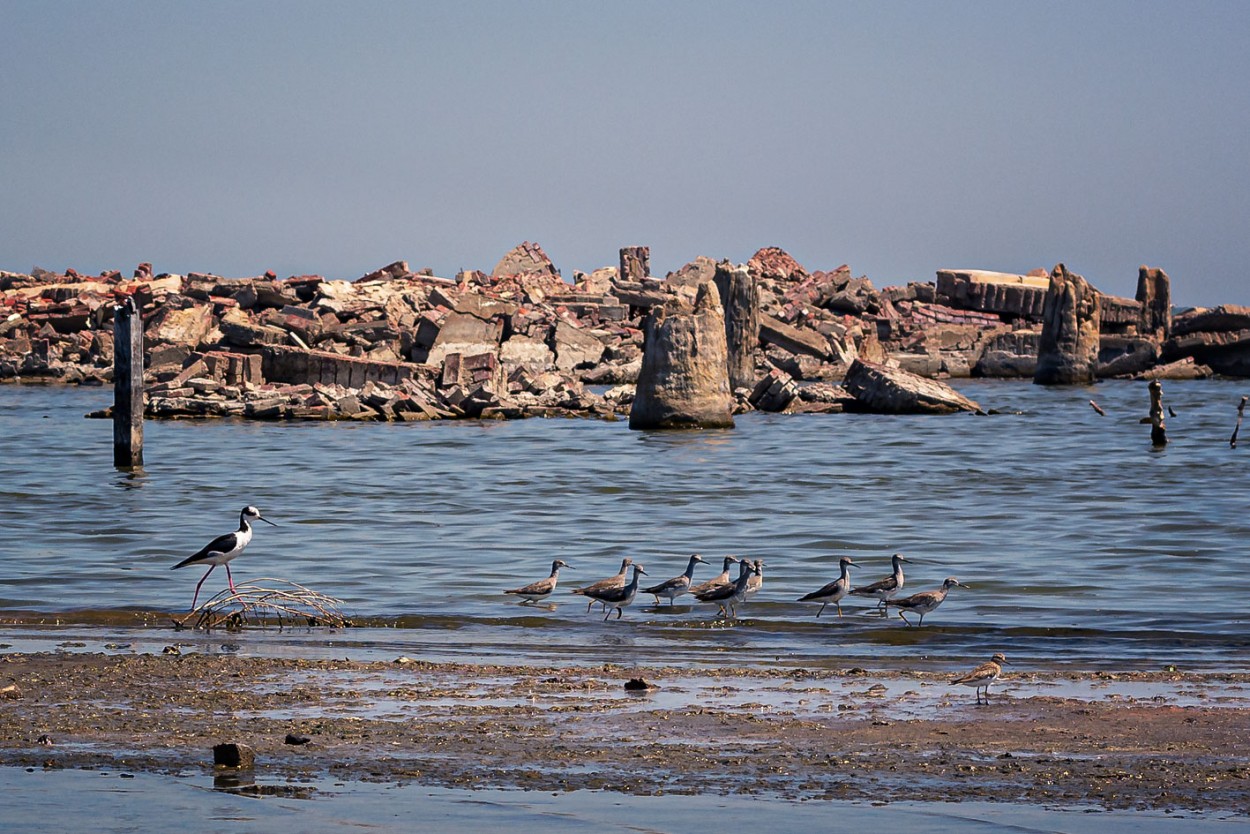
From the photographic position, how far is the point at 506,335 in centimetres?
5597

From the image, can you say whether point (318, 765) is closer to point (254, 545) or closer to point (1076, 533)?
point (254, 545)

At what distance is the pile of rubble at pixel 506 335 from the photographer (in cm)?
4409

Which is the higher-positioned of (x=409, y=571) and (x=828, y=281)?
(x=828, y=281)

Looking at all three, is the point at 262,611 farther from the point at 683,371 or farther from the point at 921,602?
the point at 683,371

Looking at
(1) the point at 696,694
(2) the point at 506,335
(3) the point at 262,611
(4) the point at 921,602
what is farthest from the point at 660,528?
(2) the point at 506,335

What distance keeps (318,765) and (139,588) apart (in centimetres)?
938

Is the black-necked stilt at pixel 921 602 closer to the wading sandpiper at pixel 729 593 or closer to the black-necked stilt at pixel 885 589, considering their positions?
the black-necked stilt at pixel 885 589

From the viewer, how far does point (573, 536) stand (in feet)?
71.7

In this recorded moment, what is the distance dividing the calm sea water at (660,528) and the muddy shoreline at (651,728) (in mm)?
1494

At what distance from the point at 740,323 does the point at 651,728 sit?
42.5 meters

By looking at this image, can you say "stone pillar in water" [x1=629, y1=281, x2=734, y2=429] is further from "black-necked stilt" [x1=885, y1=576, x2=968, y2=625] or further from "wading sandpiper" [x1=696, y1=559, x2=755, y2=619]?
"black-necked stilt" [x1=885, y1=576, x2=968, y2=625]

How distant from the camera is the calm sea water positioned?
1380cm

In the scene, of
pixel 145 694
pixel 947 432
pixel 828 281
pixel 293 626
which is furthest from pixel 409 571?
pixel 828 281

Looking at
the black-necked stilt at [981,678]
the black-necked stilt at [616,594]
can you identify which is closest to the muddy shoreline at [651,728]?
the black-necked stilt at [981,678]
